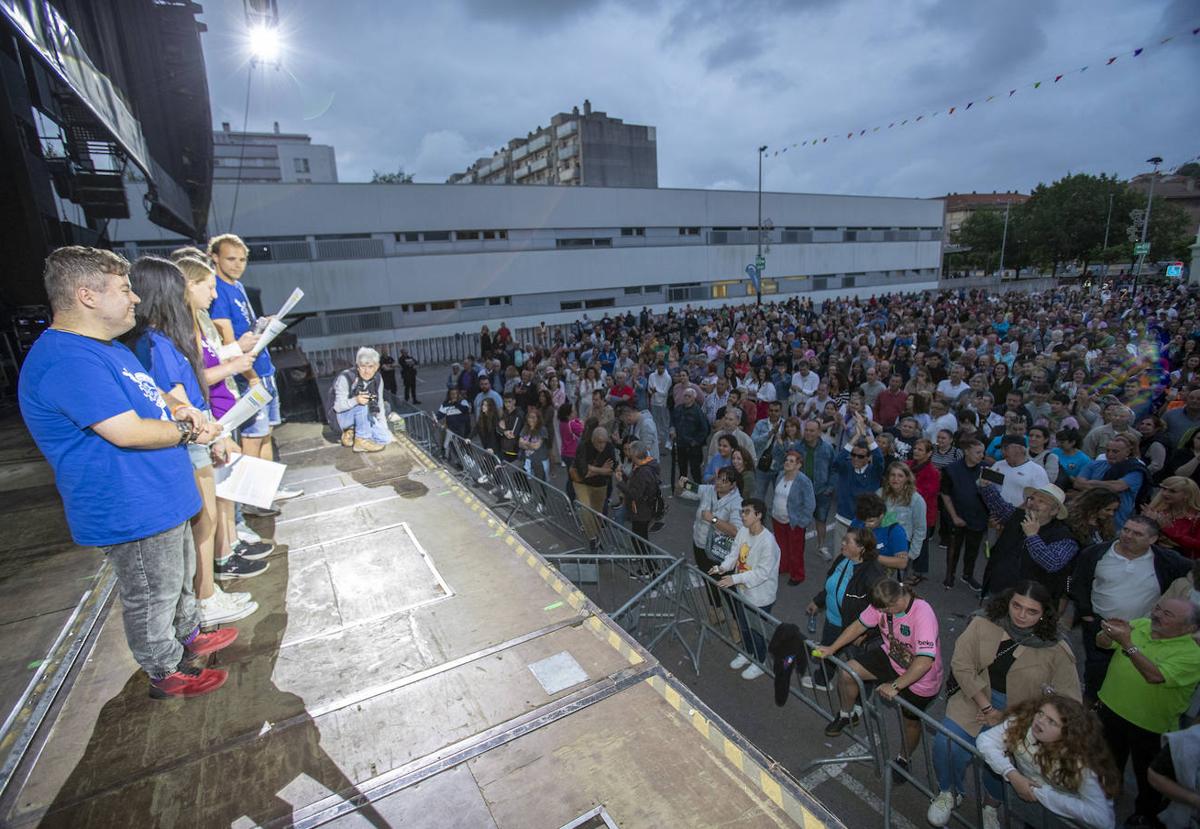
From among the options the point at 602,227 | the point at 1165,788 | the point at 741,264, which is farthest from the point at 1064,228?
the point at 1165,788

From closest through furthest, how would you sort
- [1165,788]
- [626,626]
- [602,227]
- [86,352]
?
[86,352] → [1165,788] → [626,626] → [602,227]

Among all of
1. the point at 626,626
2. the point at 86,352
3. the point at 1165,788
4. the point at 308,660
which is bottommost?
the point at 626,626

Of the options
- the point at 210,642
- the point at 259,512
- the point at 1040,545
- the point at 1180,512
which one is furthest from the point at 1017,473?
the point at 259,512

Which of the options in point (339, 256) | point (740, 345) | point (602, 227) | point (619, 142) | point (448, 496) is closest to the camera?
point (448, 496)

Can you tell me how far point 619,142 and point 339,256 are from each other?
47.1 metres

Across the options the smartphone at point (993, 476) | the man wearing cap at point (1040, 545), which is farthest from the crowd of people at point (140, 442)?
the smartphone at point (993, 476)

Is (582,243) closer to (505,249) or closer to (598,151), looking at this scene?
(505,249)

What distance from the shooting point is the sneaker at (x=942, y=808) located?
11.8ft

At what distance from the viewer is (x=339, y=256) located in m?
27.6

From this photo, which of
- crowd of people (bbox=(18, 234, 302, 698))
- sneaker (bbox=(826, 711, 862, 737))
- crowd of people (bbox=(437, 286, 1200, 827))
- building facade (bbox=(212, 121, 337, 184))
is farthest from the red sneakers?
building facade (bbox=(212, 121, 337, 184))

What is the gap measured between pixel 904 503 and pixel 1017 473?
145 centimetres

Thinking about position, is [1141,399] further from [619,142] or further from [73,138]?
[619,142]

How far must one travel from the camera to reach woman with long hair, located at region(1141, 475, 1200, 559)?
4.79 m

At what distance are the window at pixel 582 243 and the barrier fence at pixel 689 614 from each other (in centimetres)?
2574
